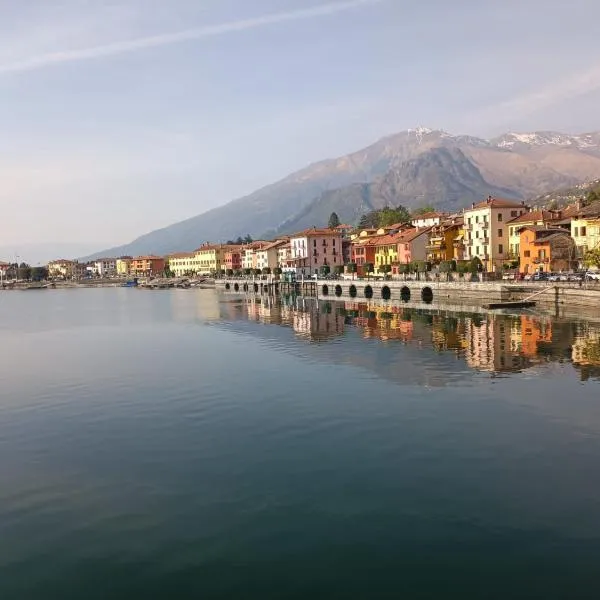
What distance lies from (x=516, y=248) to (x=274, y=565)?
111m

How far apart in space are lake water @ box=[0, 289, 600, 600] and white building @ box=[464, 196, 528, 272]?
78.2 meters

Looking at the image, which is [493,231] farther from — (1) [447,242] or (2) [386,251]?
(2) [386,251]

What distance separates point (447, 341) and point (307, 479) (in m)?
36.8

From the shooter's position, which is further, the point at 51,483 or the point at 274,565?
the point at 51,483

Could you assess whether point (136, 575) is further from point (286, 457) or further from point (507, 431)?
point (507, 431)

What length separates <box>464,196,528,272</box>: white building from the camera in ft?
406

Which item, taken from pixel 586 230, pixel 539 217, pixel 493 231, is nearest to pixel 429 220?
pixel 493 231

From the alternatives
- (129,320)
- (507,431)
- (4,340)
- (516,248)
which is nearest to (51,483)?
(507,431)

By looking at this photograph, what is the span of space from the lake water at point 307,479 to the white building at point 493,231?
256 ft

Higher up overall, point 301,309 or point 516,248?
point 516,248

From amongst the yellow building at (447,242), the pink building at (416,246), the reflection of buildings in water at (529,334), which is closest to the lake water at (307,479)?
the reflection of buildings in water at (529,334)

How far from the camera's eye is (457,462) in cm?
2377

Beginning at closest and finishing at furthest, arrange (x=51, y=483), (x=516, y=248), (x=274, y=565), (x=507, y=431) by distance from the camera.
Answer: (x=274, y=565) < (x=51, y=483) < (x=507, y=431) < (x=516, y=248)

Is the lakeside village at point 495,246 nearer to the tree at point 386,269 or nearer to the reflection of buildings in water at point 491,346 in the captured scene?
the tree at point 386,269
